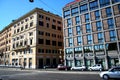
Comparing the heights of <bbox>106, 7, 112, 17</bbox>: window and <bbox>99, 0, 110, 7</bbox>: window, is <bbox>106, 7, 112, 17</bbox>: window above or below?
below

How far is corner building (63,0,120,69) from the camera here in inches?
1581

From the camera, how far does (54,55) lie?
61.6 m

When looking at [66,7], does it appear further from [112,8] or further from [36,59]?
[36,59]

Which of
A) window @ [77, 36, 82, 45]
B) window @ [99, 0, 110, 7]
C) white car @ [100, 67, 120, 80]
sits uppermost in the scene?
window @ [99, 0, 110, 7]

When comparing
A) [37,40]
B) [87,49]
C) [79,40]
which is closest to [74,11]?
[79,40]

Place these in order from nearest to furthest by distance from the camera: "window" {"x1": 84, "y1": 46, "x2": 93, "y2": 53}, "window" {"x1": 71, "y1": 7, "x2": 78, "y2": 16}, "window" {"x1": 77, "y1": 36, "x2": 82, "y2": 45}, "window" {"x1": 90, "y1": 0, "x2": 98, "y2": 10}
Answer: "window" {"x1": 84, "y1": 46, "x2": 93, "y2": 53} < "window" {"x1": 90, "y1": 0, "x2": 98, "y2": 10} < "window" {"x1": 77, "y1": 36, "x2": 82, "y2": 45} < "window" {"x1": 71, "y1": 7, "x2": 78, "y2": 16}

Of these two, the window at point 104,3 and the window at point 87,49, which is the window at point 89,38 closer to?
the window at point 87,49

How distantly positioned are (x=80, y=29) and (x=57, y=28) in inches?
799

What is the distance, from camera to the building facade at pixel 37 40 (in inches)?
2240

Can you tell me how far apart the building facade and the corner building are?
11466 millimetres

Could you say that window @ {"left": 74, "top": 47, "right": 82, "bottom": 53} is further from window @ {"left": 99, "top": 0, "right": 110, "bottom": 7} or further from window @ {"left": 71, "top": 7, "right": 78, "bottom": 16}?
window @ {"left": 99, "top": 0, "right": 110, "bottom": 7}

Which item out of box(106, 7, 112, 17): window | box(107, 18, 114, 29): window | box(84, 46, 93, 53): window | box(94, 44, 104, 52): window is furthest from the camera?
box(84, 46, 93, 53): window

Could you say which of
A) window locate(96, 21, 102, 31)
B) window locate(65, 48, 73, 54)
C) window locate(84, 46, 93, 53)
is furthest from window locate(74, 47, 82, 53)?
window locate(96, 21, 102, 31)

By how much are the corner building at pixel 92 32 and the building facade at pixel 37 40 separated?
11466 millimetres
